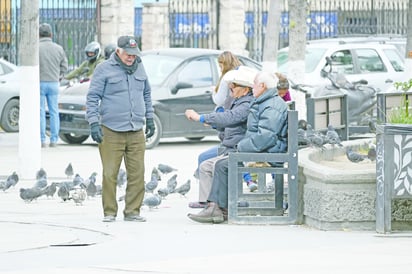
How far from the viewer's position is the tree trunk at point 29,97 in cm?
1739

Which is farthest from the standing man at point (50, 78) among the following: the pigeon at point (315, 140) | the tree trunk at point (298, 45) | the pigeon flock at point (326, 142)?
the pigeon at point (315, 140)

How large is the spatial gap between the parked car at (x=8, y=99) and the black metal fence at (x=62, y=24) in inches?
270

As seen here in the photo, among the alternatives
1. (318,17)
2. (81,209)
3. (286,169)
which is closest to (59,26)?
(318,17)

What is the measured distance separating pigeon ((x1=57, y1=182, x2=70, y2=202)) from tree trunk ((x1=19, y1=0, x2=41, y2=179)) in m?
2.40

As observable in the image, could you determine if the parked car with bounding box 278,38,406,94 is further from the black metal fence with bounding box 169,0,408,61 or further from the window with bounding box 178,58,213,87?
the black metal fence with bounding box 169,0,408,61

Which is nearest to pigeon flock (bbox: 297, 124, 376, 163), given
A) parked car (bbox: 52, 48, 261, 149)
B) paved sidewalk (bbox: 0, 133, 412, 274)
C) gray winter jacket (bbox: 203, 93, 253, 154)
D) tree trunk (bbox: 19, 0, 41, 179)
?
gray winter jacket (bbox: 203, 93, 253, 154)

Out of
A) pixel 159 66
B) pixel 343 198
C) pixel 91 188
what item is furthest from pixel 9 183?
pixel 159 66

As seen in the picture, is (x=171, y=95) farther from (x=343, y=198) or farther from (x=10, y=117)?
(x=343, y=198)

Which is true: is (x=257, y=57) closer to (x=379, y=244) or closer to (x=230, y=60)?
(x=230, y=60)

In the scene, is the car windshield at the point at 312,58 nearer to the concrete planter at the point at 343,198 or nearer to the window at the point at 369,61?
the window at the point at 369,61

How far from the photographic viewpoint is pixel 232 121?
13.1 metres

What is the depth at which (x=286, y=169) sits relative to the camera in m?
12.7

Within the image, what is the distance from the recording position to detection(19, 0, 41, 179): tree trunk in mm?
17391

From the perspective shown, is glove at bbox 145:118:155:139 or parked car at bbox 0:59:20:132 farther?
parked car at bbox 0:59:20:132
